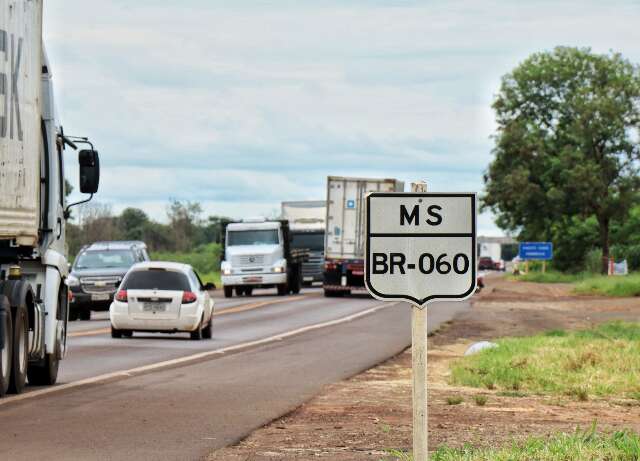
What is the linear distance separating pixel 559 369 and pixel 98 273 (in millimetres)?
20658

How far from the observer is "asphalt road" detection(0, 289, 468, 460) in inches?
466

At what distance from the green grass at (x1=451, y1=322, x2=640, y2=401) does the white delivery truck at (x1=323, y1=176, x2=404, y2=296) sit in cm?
2932

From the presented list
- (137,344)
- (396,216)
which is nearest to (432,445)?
(396,216)

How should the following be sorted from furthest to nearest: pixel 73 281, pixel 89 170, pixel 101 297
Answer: pixel 101 297 < pixel 73 281 < pixel 89 170

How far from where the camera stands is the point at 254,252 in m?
55.2

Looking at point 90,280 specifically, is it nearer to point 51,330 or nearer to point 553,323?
point 553,323

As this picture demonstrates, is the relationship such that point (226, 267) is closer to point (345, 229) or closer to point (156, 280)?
point (345, 229)

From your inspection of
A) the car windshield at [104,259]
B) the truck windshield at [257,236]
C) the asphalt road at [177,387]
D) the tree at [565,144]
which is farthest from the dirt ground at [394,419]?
the tree at [565,144]

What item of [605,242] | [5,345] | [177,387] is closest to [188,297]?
[177,387]

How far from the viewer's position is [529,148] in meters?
90.0

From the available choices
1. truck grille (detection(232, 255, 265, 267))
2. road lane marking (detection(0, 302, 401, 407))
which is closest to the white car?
road lane marking (detection(0, 302, 401, 407))

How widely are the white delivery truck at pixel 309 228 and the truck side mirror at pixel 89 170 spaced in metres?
48.2

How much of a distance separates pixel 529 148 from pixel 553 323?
53.2 metres

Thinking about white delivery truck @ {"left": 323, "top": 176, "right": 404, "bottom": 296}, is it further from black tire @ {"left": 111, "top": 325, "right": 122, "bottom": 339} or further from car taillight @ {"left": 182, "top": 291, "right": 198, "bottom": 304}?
car taillight @ {"left": 182, "top": 291, "right": 198, "bottom": 304}
